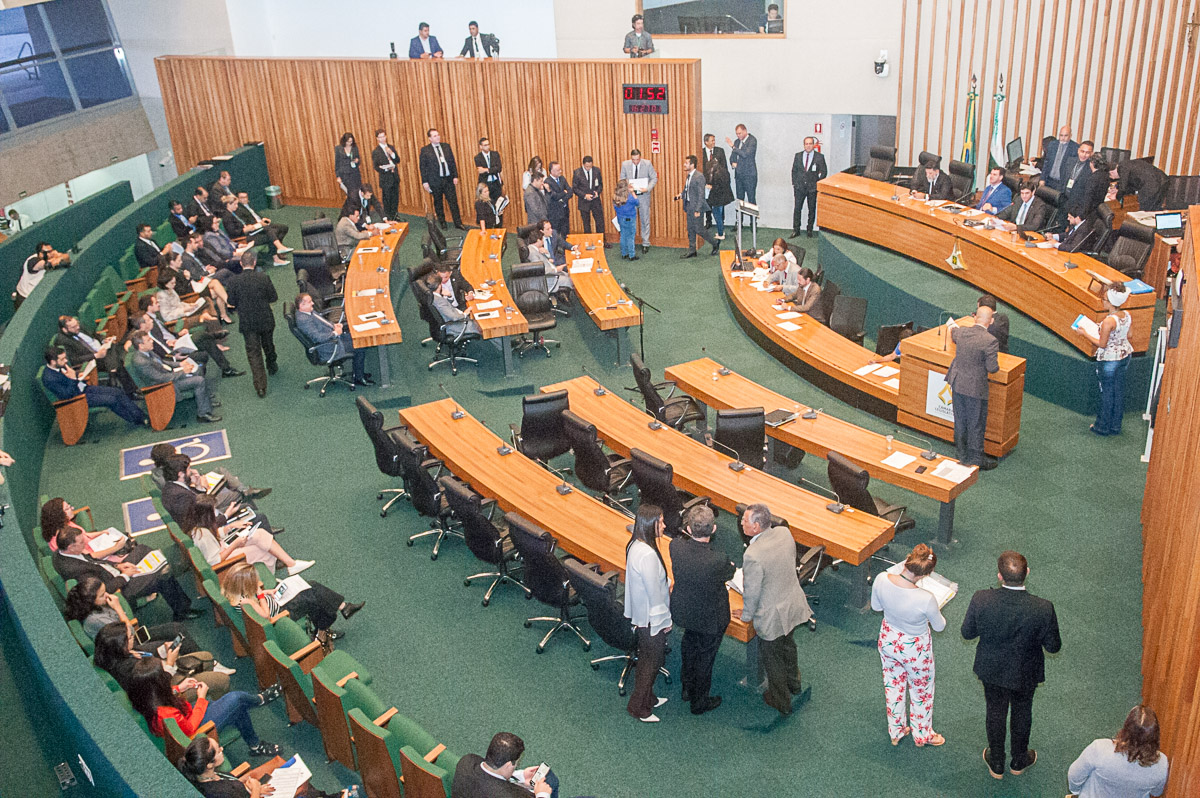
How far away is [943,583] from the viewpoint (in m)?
7.41

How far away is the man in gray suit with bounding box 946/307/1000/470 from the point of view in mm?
8477

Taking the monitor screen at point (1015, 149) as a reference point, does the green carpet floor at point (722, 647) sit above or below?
below

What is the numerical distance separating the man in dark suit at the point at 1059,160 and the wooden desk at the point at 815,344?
3888 mm

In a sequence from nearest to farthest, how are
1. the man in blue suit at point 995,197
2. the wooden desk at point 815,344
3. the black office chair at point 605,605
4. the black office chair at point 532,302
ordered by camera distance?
the black office chair at point 605,605 < the wooden desk at point 815,344 < the black office chair at point 532,302 < the man in blue suit at point 995,197

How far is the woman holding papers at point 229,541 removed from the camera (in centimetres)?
723

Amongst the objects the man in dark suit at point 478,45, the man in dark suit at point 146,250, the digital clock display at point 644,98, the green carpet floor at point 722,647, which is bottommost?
the green carpet floor at point 722,647

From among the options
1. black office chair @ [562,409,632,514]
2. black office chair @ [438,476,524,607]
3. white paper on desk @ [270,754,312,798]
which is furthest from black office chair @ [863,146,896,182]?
white paper on desk @ [270,754,312,798]

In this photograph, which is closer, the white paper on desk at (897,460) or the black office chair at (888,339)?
the white paper on desk at (897,460)

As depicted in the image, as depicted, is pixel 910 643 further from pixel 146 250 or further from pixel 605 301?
pixel 146 250

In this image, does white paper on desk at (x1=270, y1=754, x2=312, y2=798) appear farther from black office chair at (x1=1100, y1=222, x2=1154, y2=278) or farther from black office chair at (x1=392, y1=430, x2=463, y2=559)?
black office chair at (x1=1100, y1=222, x2=1154, y2=278)

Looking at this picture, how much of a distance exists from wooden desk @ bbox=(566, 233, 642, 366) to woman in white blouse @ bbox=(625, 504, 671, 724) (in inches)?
206

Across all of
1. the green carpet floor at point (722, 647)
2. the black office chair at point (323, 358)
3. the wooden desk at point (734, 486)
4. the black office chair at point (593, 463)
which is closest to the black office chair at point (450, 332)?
the green carpet floor at point (722, 647)

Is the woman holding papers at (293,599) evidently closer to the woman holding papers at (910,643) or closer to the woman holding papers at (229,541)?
the woman holding papers at (229,541)

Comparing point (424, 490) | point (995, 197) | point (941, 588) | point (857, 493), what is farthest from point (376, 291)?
point (995, 197)
